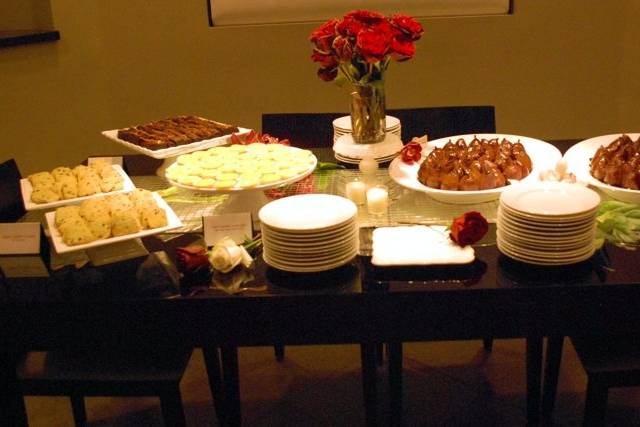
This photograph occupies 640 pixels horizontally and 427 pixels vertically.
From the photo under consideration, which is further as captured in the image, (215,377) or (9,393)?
(215,377)

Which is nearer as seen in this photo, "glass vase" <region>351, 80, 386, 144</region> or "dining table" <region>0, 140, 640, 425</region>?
"dining table" <region>0, 140, 640, 425</region>

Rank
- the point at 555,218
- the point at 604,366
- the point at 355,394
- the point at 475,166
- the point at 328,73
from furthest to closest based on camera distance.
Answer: the point at 355,394 < the point at 328,73 < the point at 475,166 < the point at 604,366 < the point at 555,218

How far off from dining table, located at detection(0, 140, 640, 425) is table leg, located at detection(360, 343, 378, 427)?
38 centimetres

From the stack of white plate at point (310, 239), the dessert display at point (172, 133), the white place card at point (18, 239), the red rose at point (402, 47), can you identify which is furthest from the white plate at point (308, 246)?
the dessert display at point (172, 133)

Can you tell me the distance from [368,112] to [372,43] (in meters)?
0.24

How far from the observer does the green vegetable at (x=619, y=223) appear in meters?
1.44

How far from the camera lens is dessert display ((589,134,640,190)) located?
5.06 feet

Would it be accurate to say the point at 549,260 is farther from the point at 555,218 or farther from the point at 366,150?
the point at 366,150

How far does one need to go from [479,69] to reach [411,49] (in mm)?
1801

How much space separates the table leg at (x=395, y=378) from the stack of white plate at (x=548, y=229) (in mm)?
485

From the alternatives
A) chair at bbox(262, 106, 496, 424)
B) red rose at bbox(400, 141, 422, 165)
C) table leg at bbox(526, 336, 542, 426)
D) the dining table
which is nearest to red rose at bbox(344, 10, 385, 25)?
red rose at bbox(400, 141, 422, 165)

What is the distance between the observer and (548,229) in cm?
130

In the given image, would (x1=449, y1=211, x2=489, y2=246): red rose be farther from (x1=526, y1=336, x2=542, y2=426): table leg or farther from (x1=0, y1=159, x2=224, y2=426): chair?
(x1=526, y1=336, x2=542, y2=426): table leg

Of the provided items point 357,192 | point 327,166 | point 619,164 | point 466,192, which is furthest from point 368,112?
point 619,164
